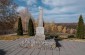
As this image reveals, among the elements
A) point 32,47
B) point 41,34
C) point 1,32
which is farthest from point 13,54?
point 1,32

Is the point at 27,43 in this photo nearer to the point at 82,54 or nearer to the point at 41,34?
the point at 41,34

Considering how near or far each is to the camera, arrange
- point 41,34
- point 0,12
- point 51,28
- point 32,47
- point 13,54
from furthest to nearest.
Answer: point 51,28 → point 0,12 → point 41,34 → point 32,47 → point 13,54

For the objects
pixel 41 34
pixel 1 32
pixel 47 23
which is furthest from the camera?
pixel 47 23

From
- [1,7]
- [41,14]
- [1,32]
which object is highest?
[1,7]

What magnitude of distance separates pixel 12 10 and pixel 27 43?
25405mm

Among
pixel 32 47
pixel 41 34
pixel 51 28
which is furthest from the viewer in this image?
pixel 51 28

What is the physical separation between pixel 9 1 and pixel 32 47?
2552 centimetres

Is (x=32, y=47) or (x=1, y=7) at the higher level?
(x=1, y=7)

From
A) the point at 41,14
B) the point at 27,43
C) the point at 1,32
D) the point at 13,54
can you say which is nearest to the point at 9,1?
the point at 1,32

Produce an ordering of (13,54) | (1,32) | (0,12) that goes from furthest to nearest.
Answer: (1,32)
(0,12)
(13,54)

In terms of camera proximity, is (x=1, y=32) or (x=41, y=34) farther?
(x=1, y=32)

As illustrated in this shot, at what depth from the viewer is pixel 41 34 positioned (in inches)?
662

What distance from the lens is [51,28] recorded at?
49.2 m

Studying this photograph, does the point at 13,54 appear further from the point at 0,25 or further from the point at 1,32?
the point at 1,32
